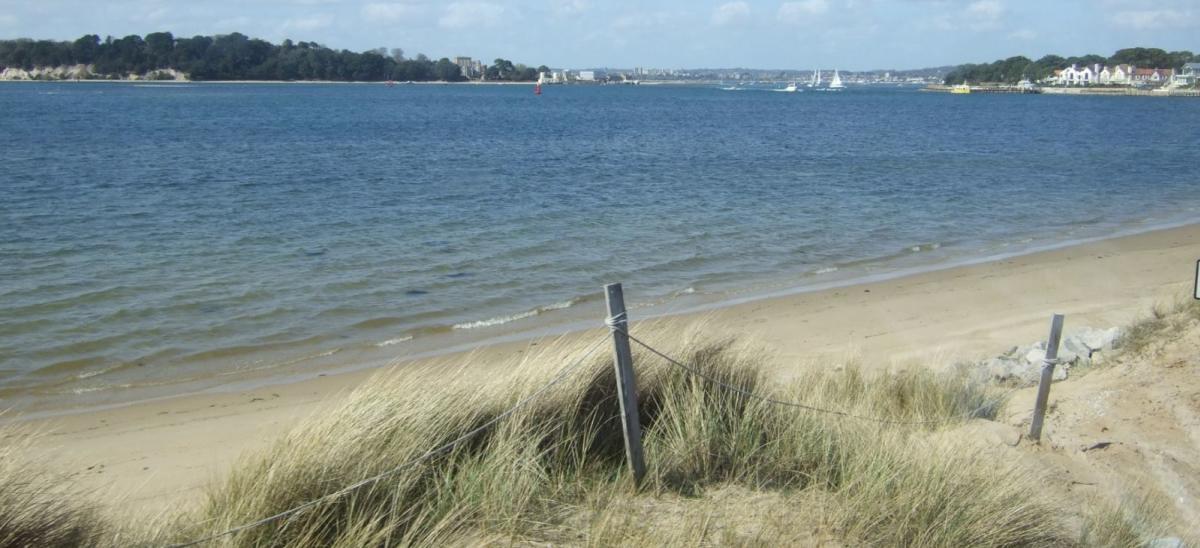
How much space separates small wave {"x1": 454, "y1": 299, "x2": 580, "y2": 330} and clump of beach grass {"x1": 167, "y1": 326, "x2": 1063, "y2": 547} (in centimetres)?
741

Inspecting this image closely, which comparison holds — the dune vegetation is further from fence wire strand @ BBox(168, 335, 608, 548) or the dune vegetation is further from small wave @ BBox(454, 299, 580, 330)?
small wave @ BBox(454, 299, 580, 330)

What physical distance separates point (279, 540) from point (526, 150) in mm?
42028

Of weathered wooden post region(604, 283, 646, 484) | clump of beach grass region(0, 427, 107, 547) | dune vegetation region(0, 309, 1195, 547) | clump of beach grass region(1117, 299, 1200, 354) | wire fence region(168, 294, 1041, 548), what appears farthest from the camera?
clump of beach grass region(1117, 299, 1200, 354)

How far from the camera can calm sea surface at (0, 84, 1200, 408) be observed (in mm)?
12992

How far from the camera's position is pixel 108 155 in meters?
38.4

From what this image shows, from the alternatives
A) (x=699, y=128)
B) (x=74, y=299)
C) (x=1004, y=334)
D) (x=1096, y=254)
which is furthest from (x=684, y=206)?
(x=699, y=128)

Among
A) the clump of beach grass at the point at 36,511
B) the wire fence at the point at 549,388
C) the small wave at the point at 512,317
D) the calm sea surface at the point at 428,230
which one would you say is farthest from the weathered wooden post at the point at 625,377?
the small wave at the point at 512,317

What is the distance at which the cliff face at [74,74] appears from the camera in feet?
604

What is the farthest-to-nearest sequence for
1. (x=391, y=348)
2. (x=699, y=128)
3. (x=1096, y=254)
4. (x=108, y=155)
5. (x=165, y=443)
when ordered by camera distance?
(x=699, y=128) < (x=108, y=155) < (x=1096, y=254) < (x=391, y=348) < (x=165, y=443)

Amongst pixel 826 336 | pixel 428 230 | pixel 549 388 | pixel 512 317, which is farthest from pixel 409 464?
pixel 428 230

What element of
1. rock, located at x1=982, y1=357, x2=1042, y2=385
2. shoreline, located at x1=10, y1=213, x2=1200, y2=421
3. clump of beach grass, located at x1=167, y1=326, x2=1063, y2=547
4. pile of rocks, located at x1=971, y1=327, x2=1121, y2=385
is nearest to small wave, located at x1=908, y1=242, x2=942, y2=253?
shoreline, located at x1=10, y1=213, x2=1200, y2=421

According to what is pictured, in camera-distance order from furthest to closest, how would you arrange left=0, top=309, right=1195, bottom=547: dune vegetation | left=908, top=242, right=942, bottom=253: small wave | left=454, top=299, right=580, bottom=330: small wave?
left=908, top=242, right=942, bottom=253: small wave < left=454, top=299, right=580, bottom=330: small wave < left=0, top=309, right=1195, bottom=547: dune vegetation

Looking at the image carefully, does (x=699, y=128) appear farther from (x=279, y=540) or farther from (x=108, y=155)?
(x=279, y=540)

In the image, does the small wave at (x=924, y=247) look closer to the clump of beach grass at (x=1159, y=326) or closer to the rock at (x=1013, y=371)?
the clump of beach grass at (x=1159, y=326)
